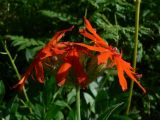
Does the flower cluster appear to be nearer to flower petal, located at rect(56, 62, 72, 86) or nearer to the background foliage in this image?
flower petal, located at rect(56, 62, 72, 86)

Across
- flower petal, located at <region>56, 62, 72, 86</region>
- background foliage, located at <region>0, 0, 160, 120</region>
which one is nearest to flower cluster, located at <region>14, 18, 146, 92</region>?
flower petal, located at <region>56, 62, 72, 86</region>

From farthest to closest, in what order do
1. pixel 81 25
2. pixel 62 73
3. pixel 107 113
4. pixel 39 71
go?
pixel 81 25
pixel 107 113
pixel 39 71
pixel 62 73

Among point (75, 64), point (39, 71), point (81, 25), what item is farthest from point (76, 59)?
point (81, 25)

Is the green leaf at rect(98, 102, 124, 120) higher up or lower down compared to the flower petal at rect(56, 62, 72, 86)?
lower down

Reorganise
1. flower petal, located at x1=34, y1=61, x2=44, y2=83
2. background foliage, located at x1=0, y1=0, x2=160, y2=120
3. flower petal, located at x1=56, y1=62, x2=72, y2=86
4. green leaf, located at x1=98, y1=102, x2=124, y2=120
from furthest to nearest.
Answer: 1. background foliage, located at x1=0, y1=0, x2=160, y2=120
2. green leaf, located at x1=98, y1=102, x2=124, y2=120
3. flower petal, located at x1=34, y1=61, x2=44, y2=83
4. flower petal, located at x1=56, y1=62, x2=72, y2=86

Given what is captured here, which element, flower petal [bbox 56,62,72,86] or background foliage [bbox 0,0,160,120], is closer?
flower petal [bbox 56,62,72,86]

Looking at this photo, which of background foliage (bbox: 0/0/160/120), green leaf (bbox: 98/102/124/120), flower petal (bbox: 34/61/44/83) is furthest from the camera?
background foliage (bbox: 0/0/160/120)

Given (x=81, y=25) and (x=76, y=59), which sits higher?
(x=76, y=59)

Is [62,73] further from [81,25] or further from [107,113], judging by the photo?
[81,25]

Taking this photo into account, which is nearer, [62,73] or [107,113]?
[62,73]

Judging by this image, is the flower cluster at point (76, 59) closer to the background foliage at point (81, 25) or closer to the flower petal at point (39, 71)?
the flower petal at point (39, 71)

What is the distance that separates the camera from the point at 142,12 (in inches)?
123

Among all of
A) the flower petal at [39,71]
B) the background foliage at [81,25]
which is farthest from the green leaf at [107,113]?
the flower petal at [39,71]

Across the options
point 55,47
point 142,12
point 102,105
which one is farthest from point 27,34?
point 55,47
